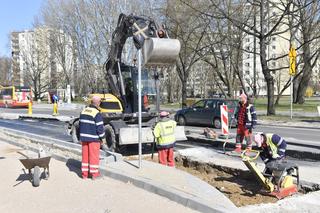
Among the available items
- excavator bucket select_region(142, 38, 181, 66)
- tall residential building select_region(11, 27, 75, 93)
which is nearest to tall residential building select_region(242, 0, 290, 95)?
excavator bucket select_region(142, 38, 181, 66)

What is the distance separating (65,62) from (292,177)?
68.9 m

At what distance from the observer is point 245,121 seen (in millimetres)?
12875

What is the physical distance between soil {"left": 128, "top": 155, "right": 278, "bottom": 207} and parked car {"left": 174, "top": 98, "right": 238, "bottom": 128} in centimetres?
1154

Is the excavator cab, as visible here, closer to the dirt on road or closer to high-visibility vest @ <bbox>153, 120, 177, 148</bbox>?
the dirt on road

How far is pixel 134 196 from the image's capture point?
759 cm

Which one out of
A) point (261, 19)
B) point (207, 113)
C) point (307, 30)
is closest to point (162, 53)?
point (207, 113)

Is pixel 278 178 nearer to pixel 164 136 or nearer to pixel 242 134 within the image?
pixel 164 136

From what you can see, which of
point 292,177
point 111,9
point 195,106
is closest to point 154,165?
point 292,177

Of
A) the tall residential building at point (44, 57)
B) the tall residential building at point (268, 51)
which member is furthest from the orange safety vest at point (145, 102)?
the tall residential building at point (44, 57)

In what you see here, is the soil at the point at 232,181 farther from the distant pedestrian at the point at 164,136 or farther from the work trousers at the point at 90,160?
the work trousers at the point at 90,160

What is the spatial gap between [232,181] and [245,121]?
387cm

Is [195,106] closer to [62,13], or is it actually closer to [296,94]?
[296,94]

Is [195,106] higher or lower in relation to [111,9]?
lower

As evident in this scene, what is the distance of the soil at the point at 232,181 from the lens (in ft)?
25.0
